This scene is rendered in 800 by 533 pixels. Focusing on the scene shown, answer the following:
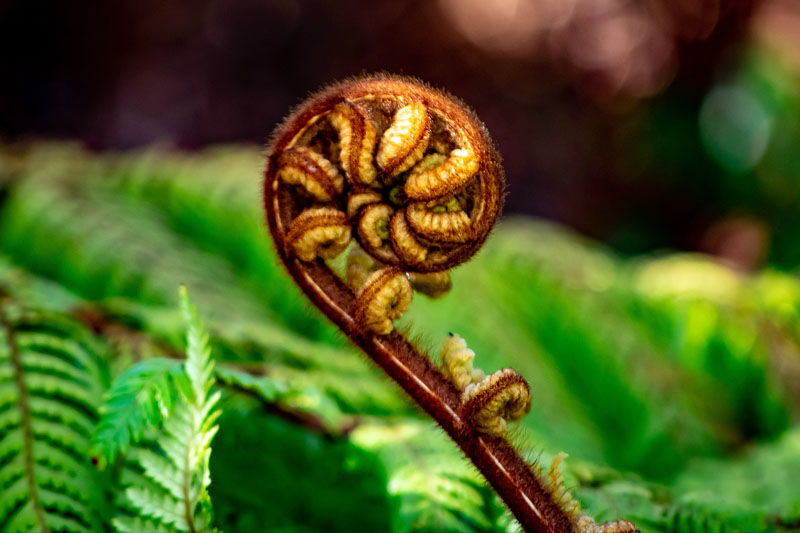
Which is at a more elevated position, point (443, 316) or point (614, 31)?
point (614, 31)

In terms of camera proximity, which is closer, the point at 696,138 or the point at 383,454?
the point at 383,454

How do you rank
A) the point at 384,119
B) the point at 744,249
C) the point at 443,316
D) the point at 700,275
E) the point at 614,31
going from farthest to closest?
the point at 614,31 < the point at 744,249 < the point at 700,275 < the point at 443,316 < the point at 384,119

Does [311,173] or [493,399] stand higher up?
[311,173]

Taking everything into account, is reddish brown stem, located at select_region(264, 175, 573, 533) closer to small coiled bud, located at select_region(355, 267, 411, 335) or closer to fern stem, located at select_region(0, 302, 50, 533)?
small coiled bud, located at select_region(355, 267, 411, 335)

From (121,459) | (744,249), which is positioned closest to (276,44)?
(744,249)

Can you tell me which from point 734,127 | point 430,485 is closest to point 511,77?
point 734,127

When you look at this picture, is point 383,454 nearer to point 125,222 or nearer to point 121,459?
point 121,459

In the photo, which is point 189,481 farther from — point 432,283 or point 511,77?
point 511,77
